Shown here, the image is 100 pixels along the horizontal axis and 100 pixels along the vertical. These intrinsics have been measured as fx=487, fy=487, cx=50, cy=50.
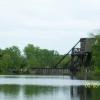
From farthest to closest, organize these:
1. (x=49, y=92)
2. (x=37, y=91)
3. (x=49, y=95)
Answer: (x=37, y=91) < (x=49, y=92) < (x=49, y=95)

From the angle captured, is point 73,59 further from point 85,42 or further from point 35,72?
point 35,72

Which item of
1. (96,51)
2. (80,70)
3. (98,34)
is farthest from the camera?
(80,70)

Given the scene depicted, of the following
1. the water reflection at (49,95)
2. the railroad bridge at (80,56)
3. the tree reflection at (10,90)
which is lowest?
the water reflection at (49,95)

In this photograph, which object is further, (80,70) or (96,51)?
(80,70)

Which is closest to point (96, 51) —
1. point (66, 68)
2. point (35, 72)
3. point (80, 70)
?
point (80, 70)

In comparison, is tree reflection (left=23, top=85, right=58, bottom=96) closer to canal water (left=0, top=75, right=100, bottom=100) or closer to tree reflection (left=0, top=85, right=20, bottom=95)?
canal water (left=0, top=75, right=100, bottom=100)

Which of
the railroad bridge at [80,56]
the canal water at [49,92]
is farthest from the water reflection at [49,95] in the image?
the railroad bridge at [80,56]

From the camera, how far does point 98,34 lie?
12744 cm

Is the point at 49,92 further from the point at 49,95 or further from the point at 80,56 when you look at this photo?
the point at 80,56

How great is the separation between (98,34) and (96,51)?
1360 cm

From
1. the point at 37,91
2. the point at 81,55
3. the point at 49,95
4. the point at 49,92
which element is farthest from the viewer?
the point at 81,55

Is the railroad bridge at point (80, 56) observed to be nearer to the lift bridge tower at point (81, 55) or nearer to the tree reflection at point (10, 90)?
the lift bridge tower at point (81, 55)

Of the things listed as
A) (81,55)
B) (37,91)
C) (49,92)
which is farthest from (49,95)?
(81,55)

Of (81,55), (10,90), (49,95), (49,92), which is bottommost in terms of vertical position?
(49,95)
